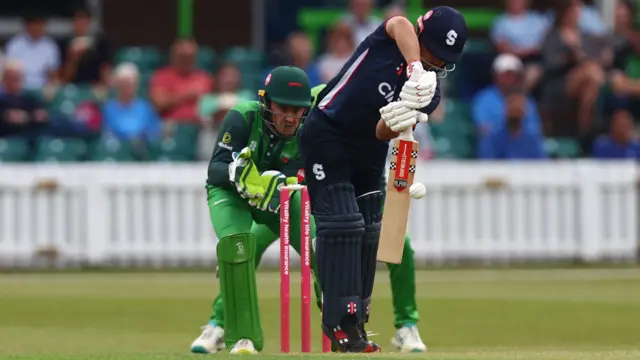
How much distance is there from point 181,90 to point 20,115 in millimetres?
1773

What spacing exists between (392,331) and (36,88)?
7.56 meters

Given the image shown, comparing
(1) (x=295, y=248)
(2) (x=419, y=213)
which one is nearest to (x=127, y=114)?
(2) (x=419, y=213)

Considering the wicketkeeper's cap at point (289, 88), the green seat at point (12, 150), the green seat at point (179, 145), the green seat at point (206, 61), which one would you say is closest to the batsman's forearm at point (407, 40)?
the wicketkeeper's cap at point (289, 88)

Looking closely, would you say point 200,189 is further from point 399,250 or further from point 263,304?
point 399,250

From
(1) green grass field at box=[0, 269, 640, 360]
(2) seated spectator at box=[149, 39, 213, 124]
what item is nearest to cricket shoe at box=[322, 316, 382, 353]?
(1) green grass field at box=[0, 269, 640, 360]

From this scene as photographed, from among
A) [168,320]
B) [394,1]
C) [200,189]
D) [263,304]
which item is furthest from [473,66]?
[168,320]

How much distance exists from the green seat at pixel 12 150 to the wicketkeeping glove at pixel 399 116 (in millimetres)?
9016

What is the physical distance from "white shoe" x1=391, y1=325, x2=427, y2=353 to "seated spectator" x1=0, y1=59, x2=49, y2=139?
7787 millimetres

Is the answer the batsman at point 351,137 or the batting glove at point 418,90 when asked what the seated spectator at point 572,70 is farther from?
the batting glove at point 418,90

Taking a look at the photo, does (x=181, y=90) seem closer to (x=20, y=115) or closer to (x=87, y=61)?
(x=87, y=61)

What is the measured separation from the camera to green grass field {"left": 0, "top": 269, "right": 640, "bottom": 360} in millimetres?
8938

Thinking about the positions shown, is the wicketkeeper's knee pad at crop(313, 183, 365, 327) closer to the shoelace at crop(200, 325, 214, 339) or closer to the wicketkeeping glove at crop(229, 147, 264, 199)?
the wicketkeeping glove at crop(229, 147, 264, 199)

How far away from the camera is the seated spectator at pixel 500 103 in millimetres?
16078

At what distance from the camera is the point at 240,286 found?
26.9 feet
